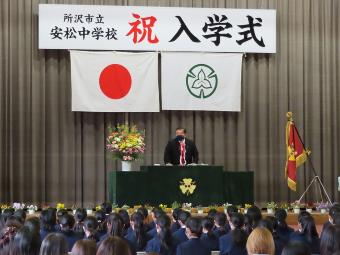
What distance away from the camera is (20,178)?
11.4 meters

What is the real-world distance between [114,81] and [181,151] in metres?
2.23

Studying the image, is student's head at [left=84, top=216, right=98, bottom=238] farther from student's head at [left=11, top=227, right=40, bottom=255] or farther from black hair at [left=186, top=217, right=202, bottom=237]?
student's head at [left=11, top=227, right=40, bottom=255]

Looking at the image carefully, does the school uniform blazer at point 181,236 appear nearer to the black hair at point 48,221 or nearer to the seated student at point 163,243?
the seated student at point 163,243

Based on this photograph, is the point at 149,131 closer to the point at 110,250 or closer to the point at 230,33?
the point at 230,33

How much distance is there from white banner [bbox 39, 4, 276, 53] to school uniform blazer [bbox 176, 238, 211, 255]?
7.68 metres

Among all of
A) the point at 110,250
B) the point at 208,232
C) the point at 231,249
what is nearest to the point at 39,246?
the point at 110,250

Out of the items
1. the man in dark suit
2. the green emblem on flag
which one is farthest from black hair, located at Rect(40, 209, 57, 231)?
the green emblem on flag

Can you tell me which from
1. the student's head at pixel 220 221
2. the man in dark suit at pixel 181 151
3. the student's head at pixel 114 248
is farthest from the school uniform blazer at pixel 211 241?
the man in dark suit at pixel 181 151

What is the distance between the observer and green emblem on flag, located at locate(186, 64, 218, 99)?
38.9 ft

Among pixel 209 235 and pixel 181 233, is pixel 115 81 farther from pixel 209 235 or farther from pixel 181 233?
pixel 209 235

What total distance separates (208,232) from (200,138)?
7.07 meters

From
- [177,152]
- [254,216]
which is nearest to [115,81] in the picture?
[177,152]

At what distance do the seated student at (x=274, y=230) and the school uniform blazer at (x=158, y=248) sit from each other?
0.74m

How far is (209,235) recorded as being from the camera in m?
5.06
